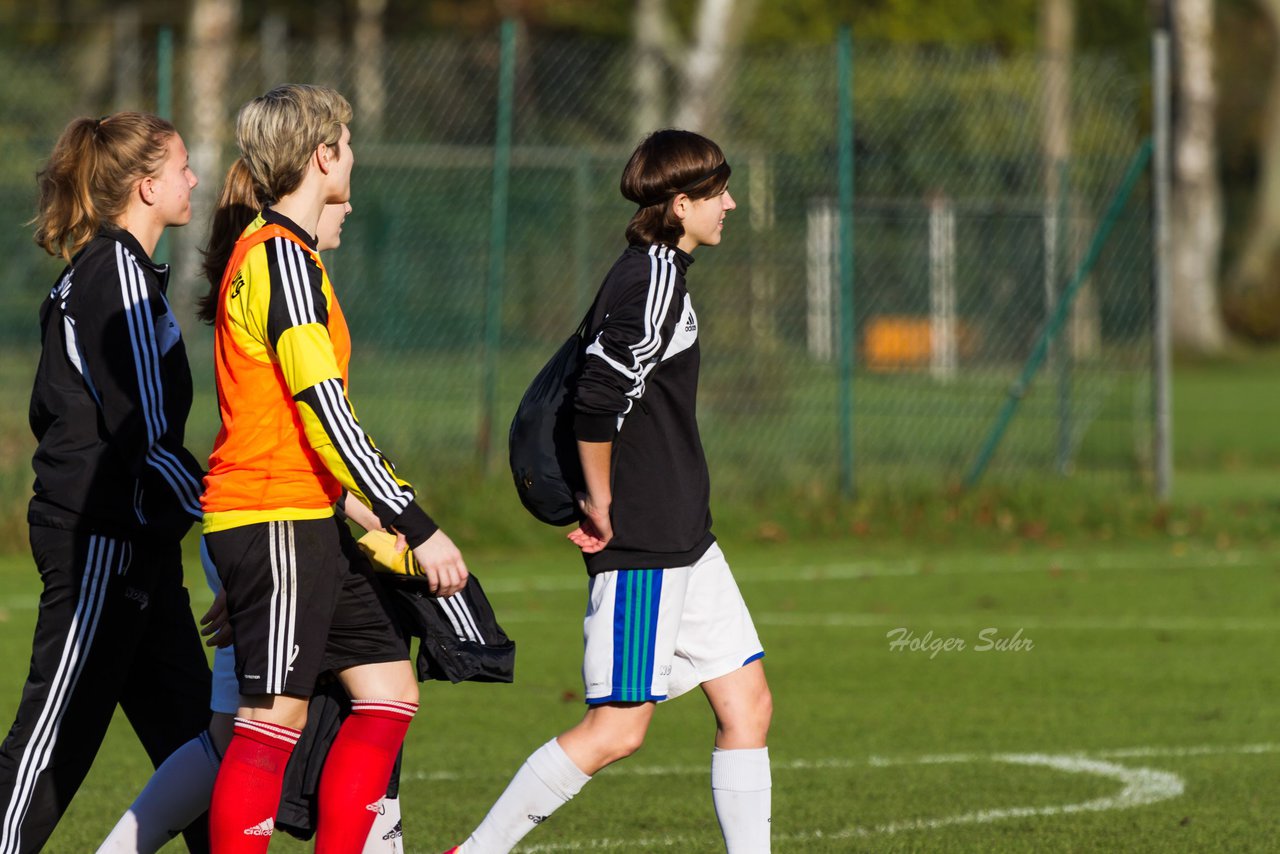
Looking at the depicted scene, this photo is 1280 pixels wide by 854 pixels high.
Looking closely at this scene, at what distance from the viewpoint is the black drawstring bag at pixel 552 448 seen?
507 cm

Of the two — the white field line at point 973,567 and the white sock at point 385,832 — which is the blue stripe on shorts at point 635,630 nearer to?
the white sock at point 385,832

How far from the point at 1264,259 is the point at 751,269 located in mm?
37519

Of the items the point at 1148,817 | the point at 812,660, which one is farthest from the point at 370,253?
the point at 1148,817

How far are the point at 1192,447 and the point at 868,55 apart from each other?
8.77 m

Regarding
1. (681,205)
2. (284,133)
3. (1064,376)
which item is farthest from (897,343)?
(284,133)

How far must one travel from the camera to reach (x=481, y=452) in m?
13.6

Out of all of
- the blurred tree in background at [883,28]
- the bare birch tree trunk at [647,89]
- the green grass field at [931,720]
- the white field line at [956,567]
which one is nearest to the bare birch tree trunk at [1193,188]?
the blurred tree in background at [883,28]

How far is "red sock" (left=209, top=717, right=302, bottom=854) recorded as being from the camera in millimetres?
4523

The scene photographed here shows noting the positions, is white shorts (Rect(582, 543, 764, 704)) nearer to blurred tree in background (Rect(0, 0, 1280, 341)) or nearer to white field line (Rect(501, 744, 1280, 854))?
white field line (Rect(501, 744, 1280, 854))

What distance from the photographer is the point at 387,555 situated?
181 inches

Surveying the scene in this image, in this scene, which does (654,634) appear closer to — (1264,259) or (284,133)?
(284,133)

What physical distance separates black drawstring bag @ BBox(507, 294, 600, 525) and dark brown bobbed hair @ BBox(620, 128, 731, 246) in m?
0.24

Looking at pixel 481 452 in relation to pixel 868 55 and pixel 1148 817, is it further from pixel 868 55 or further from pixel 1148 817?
pixel 1148 817

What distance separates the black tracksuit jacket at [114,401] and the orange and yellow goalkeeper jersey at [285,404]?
0.88 ft
